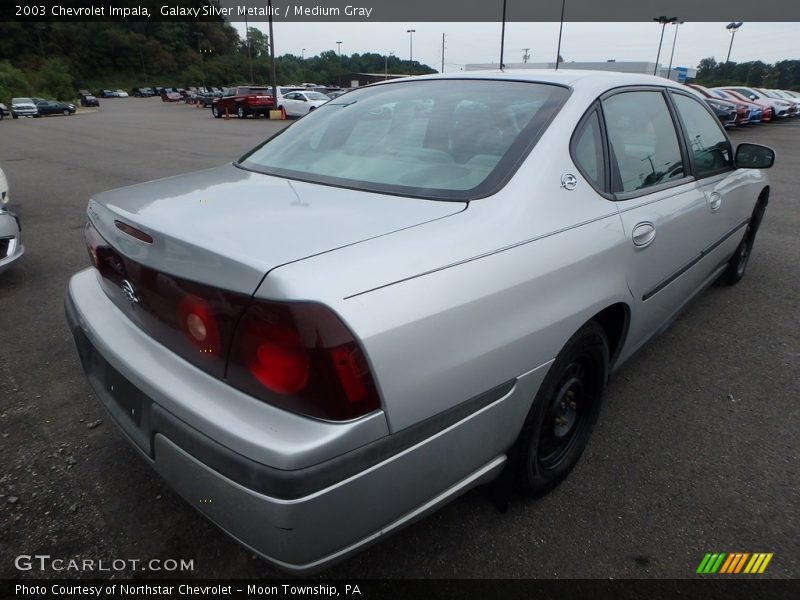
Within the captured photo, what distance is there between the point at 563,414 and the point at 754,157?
7.69ft

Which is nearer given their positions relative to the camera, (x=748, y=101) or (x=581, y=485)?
(x=581, y=485)

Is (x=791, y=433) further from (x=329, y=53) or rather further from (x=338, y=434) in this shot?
(x=329, y=53)

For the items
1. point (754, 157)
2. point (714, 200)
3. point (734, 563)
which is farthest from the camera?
point (754, 157)

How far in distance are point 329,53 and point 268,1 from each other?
9270 cm

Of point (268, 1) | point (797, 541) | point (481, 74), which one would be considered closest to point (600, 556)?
point (797, 541)

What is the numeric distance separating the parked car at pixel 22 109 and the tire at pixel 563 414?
46.5 metres

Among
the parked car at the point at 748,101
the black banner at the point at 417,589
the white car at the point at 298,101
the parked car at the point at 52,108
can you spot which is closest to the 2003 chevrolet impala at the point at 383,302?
the black banner at the point at 417,589

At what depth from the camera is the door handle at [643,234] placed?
84.4 inches

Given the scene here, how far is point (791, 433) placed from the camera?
8.23ft

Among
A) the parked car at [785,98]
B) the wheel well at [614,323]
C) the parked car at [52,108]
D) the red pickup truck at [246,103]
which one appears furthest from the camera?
the parked car at [52,108]

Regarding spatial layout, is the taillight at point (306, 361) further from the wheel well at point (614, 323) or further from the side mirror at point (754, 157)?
the side mirror at point (754, 157)

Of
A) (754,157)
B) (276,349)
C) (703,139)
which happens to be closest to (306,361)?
(276,349)

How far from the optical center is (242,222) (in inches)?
61.1

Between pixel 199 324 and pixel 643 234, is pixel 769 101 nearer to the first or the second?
pixel 643 234
